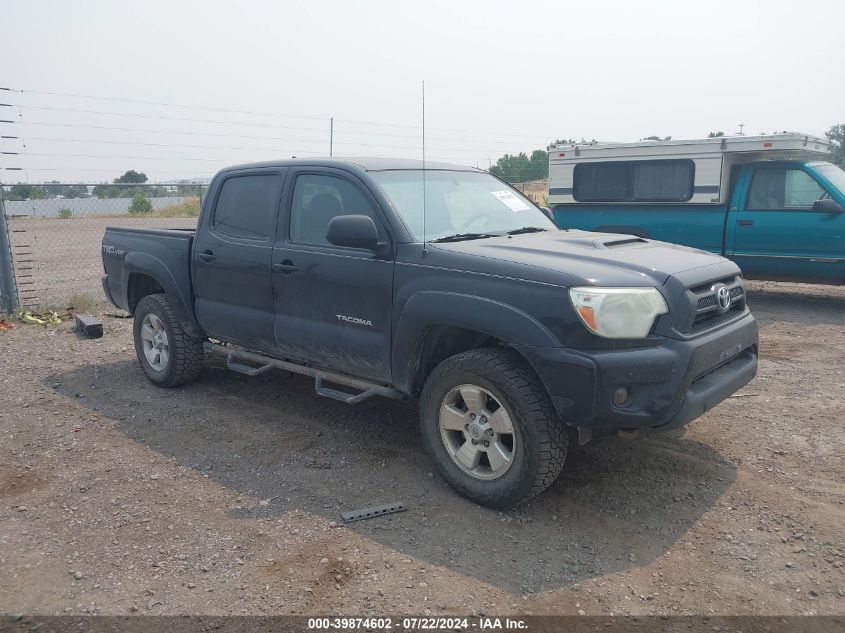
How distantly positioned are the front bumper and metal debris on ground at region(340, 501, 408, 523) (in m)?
1.08

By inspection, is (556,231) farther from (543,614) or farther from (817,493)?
(543,614)

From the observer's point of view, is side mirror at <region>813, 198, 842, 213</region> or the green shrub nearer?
side mirror at <region>813, 198, 842, 213</region>

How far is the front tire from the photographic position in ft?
12.2

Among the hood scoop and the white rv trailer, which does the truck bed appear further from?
the white rv trailer

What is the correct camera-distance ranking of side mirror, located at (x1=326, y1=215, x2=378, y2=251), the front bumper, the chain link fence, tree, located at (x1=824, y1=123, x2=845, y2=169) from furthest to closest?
tree, located at (x1=824, y1=123, x2=845, y2=169) < the chain link fence < side mirror, located at (x1=326, y1=215, x2=378, y2=251) < the front bumper

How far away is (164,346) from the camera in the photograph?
247 inches

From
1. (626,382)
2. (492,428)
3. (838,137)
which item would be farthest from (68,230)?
(838,137)

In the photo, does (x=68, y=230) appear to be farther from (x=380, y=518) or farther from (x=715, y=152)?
(x=380, y=518)

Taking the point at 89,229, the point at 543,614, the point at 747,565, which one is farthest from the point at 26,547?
A: the point at 89,229

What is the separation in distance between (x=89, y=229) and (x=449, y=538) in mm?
25904

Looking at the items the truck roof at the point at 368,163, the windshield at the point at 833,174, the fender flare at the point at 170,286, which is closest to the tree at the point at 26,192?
the fender flare at the point at 170,286

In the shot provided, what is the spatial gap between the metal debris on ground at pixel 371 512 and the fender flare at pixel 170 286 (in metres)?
2.65

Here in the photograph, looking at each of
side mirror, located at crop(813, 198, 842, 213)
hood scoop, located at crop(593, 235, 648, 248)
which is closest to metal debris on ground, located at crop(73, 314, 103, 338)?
hood scoop, located at crop(593, 235, 648, 248)

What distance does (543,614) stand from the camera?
10.1 feet
